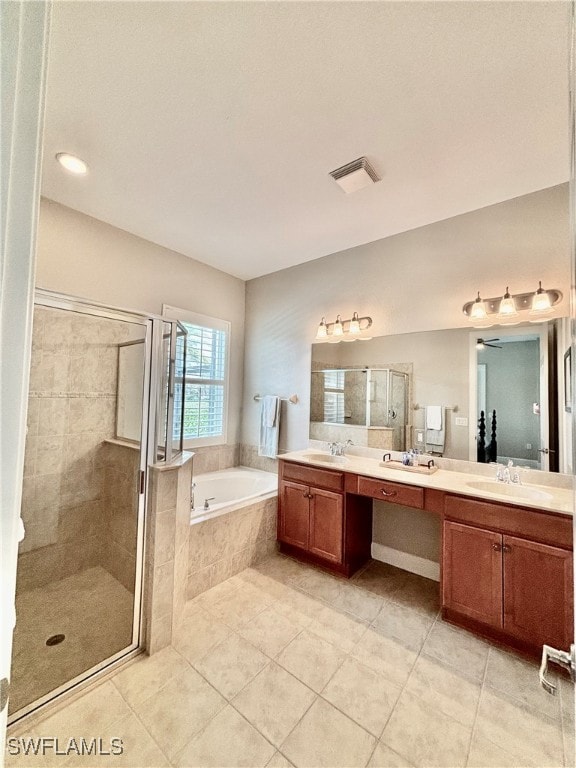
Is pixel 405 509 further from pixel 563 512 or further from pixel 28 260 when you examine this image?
pixel 28 260

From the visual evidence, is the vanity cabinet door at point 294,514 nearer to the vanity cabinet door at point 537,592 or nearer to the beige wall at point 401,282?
the beige wall at point 401,282

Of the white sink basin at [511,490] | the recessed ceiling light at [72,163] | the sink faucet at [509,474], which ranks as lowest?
the white sink basin at [511,490]

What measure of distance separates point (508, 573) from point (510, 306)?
Result: 1677 mm

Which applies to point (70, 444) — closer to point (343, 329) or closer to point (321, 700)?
point (321, 700)

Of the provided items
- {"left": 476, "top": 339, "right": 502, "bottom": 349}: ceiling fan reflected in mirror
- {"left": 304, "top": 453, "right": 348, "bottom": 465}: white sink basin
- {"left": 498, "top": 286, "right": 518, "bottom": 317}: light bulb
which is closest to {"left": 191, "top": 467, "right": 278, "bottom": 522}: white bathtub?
{"left": 304, "top": 453, "right": 348, "bottom": 465}: white sink basin

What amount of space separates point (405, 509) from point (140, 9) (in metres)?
3.21

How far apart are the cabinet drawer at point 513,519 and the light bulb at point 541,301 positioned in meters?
1.30

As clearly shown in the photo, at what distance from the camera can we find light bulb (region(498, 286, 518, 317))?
2.17m

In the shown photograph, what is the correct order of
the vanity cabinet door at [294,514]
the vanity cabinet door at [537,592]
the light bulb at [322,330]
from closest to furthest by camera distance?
the vanity cabinet door at [537,592] → the vanity cabinet door at [294,514] → the light bulb at [322,330]

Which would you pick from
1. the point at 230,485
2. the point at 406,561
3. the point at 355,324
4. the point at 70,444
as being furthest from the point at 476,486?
the point at 70,444

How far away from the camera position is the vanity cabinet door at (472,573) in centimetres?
179

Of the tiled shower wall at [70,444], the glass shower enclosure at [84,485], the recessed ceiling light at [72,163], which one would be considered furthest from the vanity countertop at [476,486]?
the recessed ceiling light at [72,163]

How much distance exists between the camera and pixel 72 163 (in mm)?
1927

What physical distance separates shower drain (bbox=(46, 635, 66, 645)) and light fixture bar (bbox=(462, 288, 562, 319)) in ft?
10.7
